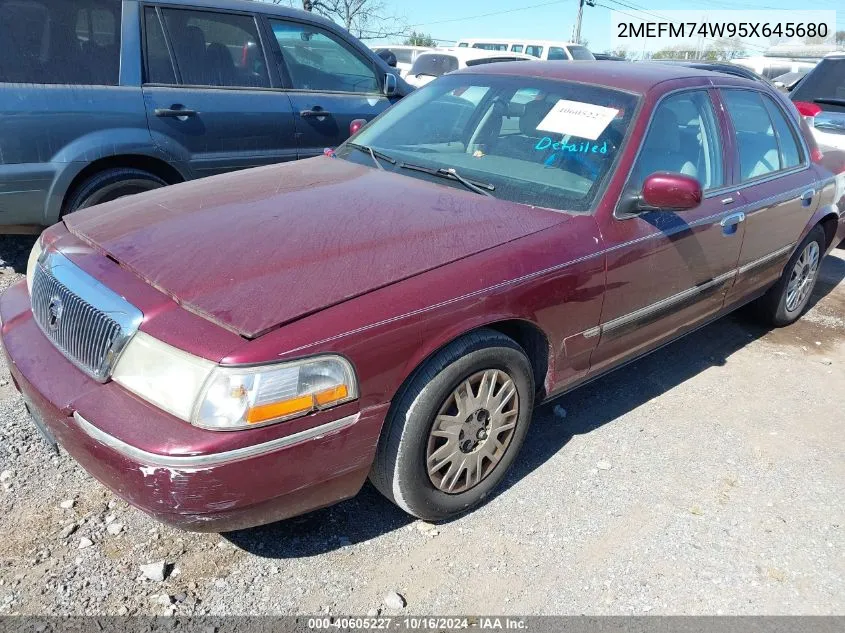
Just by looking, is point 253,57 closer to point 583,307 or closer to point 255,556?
point 583,307

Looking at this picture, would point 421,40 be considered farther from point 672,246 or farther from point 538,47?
point 672,246

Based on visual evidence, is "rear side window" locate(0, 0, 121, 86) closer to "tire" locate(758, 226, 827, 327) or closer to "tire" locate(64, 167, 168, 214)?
"tire" locate(64, 167, 168, 214)

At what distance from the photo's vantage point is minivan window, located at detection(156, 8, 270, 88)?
4941 mm

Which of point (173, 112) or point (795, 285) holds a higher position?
point (173, 112)

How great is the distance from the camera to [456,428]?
2611 mm

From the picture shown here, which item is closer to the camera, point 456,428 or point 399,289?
point 399,289

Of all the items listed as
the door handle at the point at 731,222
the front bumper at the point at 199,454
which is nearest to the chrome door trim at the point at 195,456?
the front bumper at the point at 199,454

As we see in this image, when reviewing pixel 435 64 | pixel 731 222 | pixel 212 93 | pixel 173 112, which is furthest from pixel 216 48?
pixel 435 64

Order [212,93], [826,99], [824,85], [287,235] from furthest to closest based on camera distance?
1. [824,85]
2. [826,99]
3. [212,93]
4. [287,235]

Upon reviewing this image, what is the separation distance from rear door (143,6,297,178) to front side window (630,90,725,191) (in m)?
3.06

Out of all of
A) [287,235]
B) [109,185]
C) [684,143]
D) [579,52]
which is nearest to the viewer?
[287,235]

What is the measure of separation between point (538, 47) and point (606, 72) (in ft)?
54.9

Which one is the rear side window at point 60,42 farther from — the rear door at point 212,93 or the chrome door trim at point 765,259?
the chrome door trim at point 765,259

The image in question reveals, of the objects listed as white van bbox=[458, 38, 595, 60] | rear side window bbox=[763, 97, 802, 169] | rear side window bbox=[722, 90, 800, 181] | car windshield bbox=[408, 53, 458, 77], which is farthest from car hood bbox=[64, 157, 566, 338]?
white van bbox=[458, 38, 595, 60]
